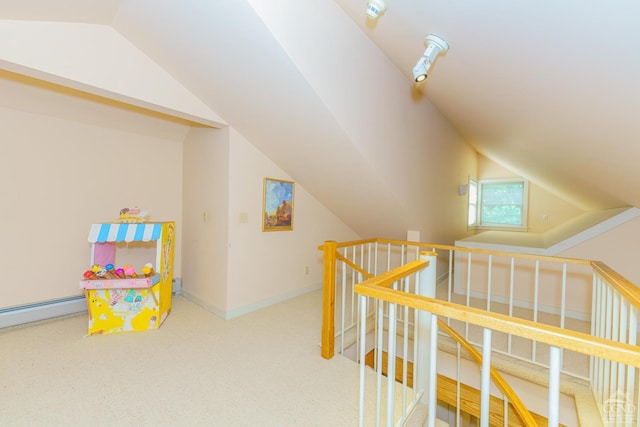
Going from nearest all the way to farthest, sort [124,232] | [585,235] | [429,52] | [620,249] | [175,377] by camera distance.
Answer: [429,52]
[175,377]
[124,232]
[620,249]
[585,235]

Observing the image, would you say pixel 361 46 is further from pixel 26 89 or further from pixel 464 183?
pixel 464 183

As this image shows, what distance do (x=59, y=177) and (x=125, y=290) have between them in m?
1.41

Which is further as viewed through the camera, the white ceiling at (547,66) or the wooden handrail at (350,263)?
the wooden handrail at (350,263)

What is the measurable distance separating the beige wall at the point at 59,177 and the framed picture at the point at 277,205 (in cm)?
145

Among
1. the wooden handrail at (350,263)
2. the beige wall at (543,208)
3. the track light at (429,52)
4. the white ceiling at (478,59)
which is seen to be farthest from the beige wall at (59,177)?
the beige wall at (543,208)

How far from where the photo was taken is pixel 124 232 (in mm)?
2799

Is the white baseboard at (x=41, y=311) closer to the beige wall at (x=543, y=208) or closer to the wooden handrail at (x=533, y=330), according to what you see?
the wooden handrail at (x=533, y=330)

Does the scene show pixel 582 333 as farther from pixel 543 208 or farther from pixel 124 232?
pixel 543 208

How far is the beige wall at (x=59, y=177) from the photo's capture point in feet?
8.63

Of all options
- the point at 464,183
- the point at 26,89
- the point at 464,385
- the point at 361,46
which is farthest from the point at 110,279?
the point at 464,183

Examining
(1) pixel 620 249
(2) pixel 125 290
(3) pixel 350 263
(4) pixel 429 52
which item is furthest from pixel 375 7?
(1) pixel 620 249

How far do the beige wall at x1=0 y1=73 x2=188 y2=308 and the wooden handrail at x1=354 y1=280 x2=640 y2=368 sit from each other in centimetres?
344

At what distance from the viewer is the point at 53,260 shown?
9.51ft

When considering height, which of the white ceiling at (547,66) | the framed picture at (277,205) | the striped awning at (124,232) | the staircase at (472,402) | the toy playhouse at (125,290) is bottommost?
the staircase at (472,402)
